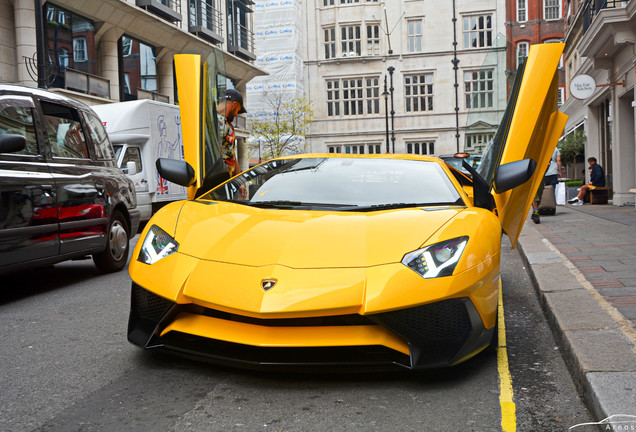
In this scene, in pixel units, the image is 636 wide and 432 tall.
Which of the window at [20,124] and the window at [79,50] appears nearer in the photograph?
the window at [20,124]

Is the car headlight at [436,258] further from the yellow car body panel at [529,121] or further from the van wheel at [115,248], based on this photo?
the van wheel at [115,248]

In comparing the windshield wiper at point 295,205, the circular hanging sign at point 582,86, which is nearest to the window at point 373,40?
the circular hanging sign at point 582,86

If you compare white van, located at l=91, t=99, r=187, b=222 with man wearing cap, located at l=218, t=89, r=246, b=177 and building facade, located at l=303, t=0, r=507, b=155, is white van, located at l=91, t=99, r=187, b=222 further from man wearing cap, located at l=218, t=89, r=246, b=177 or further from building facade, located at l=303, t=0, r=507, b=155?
building facade, located at l=303, t=0, r=507, b=155

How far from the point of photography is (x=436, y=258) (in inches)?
132

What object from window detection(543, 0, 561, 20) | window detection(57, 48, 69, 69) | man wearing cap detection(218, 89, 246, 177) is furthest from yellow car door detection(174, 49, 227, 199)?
window detection(543, 0, 561, 20)

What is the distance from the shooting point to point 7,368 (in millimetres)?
3605

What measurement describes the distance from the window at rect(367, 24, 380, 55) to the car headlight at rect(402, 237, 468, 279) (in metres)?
50.7

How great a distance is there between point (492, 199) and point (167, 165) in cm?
228

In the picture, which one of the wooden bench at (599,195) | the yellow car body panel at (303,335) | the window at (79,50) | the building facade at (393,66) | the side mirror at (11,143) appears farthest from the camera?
the building facade at (393,66)

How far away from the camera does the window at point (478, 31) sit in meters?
51.8

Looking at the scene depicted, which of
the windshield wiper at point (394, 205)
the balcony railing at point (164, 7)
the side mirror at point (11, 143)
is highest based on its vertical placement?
the balcony railing at point (164, 7)

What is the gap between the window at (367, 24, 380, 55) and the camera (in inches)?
2063

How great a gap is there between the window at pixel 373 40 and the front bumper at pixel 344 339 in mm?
51019

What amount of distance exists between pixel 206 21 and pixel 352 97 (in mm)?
22567
